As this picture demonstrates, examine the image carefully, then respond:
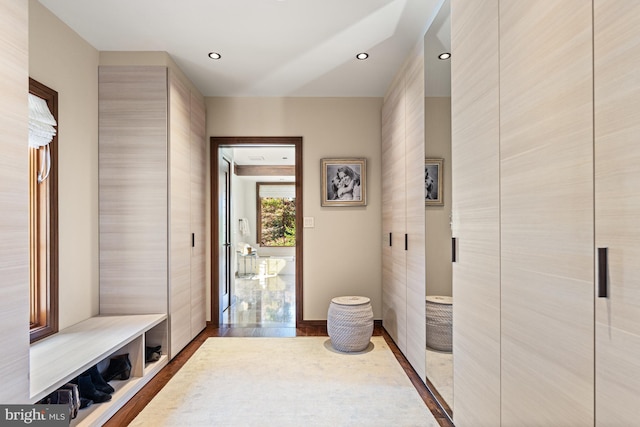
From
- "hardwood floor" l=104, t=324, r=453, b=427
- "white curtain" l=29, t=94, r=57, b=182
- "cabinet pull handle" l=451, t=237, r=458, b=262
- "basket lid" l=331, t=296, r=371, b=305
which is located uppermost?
"white curtain" l=29, t=94, r=57, b=182

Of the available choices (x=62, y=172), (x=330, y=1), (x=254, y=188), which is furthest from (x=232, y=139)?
(x=254, y=188)

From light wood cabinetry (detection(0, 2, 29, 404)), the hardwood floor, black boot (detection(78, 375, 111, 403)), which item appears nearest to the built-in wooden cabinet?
the hardwood floor

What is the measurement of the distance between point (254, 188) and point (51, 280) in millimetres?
7182

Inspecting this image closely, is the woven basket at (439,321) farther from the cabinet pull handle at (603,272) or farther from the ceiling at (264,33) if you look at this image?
the ceiling at (264,33)

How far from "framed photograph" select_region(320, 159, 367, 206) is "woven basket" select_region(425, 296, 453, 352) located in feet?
5.79

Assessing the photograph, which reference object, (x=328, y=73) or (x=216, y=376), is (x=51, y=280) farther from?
(x=328, y=73)

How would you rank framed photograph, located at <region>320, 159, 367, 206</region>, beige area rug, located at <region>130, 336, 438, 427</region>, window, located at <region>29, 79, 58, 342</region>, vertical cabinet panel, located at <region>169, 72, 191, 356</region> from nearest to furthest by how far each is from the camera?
beige area rug, located at <region>130, 336, 438, 427</region> < window, located at <region>29, 79, 58, 342</region> < vertical cabinet panel, located at <region>169, 72, 191, 356</region> < framed photograph, located at <region>320, 159, 367, 206</region>

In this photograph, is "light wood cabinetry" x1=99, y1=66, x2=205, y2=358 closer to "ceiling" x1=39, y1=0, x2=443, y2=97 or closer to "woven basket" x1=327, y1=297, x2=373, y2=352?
"ceiling" x1=39, y1=0, x2=443, y2=97

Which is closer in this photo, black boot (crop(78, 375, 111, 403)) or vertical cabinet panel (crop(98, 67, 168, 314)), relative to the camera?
A: black boot (crop(78, 375, 111, 403))

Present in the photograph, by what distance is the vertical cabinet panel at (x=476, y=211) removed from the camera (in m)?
1.40

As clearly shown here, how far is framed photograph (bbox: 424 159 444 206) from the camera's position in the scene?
2082 millimetres

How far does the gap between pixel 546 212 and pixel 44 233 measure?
289 centimetres

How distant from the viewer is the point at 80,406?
1967 mm

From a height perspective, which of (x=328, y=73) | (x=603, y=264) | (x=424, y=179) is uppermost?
(x=328, y=73)
